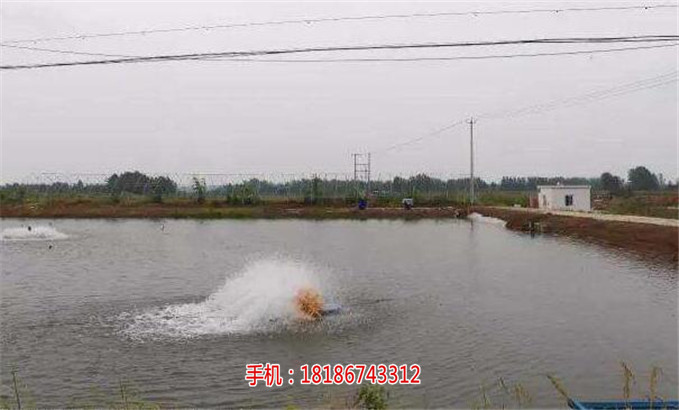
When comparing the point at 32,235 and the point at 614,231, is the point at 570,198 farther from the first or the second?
the point at 32,235

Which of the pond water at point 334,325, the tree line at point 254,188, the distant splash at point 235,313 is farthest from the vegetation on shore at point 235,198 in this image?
the distant splash at point 235,313

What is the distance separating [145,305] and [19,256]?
17.2 m

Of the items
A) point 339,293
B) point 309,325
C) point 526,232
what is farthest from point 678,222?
point 309,325

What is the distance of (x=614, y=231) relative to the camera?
39.5 m

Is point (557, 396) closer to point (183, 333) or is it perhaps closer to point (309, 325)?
point (309, 325)

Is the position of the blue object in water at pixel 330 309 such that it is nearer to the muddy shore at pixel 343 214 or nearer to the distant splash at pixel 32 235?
the muddy shore at pixel 343 214

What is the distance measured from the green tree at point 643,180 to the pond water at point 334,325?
105 m

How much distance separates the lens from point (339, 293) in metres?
21.6

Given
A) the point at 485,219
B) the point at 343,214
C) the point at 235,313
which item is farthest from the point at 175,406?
the point at 343,214

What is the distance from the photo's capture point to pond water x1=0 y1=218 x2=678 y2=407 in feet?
40.6

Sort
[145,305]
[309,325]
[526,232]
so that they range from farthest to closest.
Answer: [526,232], [145,305], [309,325]

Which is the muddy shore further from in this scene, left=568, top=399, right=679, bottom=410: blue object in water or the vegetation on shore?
left=568, top=399, right=679, bottom=410: blue object in water

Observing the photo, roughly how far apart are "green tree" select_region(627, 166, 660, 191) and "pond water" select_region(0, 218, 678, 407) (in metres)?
105

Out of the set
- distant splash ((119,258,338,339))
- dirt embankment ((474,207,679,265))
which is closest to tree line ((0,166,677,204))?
dirt embankment ((474,207,679,265))
